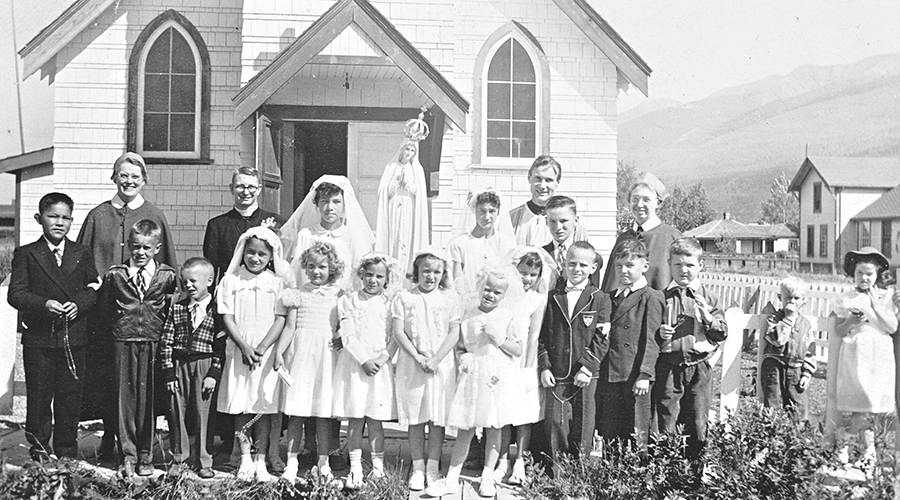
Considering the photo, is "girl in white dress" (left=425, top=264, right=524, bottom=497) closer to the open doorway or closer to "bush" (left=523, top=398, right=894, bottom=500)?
"bush" (left=523, top=398, right=894, bottom=500)

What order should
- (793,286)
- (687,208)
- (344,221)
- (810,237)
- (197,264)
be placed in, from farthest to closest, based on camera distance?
(687,208) < (810,237) < (344,221) < (793,286) < (197,264)

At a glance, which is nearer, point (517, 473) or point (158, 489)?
point (158, 489)

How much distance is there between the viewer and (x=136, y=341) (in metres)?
4.59

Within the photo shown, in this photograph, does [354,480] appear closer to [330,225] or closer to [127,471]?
[127,471]

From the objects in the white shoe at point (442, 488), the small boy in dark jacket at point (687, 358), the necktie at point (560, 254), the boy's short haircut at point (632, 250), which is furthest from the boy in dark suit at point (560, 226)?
the white shoe at point (442, 488)

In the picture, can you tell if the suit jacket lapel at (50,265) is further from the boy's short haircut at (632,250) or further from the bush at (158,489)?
the boy's short haircut at (632,250)

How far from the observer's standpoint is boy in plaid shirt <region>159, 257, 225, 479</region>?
4.55m

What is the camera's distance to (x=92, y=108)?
965cm

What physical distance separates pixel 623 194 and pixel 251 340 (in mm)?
10832

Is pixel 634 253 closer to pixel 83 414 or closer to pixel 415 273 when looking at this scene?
pixel 415 273

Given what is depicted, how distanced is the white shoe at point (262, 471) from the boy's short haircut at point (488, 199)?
2.17m

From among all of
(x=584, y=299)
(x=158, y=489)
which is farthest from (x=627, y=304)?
(x=158, y=489)

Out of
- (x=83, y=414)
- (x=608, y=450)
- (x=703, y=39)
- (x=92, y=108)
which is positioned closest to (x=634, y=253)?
(x=608, y=450)

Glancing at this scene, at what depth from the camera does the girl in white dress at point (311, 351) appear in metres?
4.49
